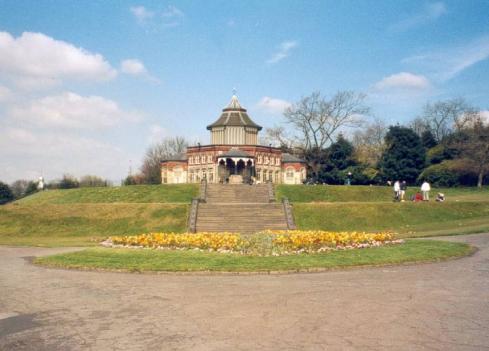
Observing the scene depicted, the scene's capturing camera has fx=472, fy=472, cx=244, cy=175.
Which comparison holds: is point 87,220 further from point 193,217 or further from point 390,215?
point 390,215

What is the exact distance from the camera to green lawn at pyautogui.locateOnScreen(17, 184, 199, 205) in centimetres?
4764

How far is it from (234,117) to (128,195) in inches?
820

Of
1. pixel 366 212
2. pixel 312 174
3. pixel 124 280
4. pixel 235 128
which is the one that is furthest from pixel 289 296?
pixel 312 174

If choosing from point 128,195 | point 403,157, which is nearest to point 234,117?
point 128,195

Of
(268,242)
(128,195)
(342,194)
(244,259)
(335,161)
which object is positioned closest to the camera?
(244,259)

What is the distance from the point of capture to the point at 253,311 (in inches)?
387

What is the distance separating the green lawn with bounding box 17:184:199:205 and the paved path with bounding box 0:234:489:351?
3265 centimetres

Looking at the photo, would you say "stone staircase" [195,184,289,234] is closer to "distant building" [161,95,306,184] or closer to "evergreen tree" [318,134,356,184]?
"distant building" [161,95,306,184]

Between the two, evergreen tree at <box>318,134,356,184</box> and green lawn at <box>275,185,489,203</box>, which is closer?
green lawn at <box>275,185,489,203</box>

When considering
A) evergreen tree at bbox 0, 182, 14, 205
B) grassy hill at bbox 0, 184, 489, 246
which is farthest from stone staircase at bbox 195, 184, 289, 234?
evergreen tree at bbox 0, 182, 14, 205

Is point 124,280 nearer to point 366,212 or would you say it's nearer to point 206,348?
point 206,348

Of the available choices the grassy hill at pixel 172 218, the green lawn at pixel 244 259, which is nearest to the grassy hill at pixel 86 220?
the grassy hill at pixel 172 218

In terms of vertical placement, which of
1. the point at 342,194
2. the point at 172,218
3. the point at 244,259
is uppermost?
the point at 342,194

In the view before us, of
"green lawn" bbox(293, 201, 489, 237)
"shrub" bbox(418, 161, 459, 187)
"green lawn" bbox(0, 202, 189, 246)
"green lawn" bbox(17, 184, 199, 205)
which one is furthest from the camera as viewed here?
"shrub" bbox(418, 161, 459, 187)
